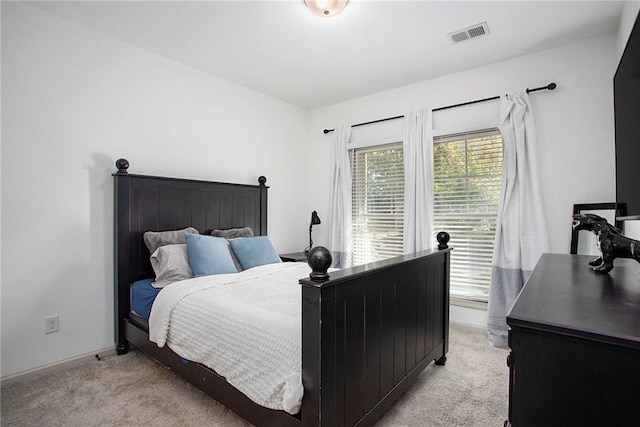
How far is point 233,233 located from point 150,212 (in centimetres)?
79

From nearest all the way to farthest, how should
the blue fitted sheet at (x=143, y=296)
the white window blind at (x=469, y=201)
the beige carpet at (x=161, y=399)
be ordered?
the beige carpet at (x=161, y=399) → the blue fitted sheet at (x=143, y=296) → the white window blind at (x=469, y=201)

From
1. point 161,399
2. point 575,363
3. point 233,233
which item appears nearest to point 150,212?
point 233,233

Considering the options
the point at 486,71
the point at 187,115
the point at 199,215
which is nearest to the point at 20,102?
the point at 187,115

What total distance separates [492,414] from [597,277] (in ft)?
3.78

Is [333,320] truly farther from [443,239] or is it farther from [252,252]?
[252,252]

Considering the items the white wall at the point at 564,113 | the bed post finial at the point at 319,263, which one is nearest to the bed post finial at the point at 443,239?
the white wall at the point at 564,113

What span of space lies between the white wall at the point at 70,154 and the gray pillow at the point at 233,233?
2.04 feet

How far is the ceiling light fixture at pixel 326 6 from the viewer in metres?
2.11

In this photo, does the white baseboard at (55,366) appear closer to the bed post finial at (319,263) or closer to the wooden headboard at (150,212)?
the wooden headboard at (150,212)

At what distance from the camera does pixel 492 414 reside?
5.97ft

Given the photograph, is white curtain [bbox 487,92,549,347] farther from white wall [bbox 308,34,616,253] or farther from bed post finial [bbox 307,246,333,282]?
bed post finial [bbox 307,246,333,282]

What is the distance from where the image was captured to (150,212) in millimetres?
2746

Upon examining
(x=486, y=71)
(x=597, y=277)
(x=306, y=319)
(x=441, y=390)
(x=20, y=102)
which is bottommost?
(x=441, y=390)

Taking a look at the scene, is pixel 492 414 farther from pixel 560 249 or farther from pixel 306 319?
pixel 560 249
